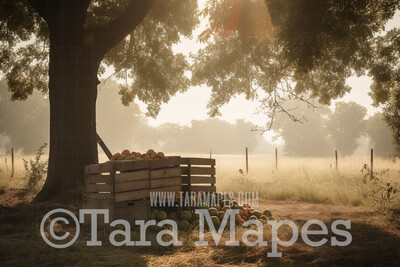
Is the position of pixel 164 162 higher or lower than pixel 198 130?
lower

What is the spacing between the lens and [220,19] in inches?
343

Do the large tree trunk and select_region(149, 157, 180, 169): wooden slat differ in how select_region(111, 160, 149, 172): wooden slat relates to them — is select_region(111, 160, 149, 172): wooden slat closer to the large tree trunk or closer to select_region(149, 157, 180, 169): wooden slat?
select_region(149, 157, 180, 169): wooden slat

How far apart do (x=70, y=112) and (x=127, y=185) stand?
3.44 meters

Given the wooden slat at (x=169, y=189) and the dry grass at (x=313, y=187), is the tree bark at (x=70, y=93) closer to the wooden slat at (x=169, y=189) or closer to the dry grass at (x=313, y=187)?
the wooden slat at (x=169, y=189)

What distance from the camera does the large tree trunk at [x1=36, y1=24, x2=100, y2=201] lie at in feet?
29.6

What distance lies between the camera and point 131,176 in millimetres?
6785

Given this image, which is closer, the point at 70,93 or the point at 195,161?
the point at 195,161

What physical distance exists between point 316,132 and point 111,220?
81.7m

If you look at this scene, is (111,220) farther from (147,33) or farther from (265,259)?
(147,33)

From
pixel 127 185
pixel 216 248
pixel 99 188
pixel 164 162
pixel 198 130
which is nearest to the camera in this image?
pixel 216 248

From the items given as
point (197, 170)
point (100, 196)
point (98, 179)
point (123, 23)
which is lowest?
point (100, 196)

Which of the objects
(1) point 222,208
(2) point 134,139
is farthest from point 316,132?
(1) point 222,208

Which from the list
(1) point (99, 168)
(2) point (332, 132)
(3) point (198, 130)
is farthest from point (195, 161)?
(3) point (198, 130)

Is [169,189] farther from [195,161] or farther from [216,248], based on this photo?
[216,248]
